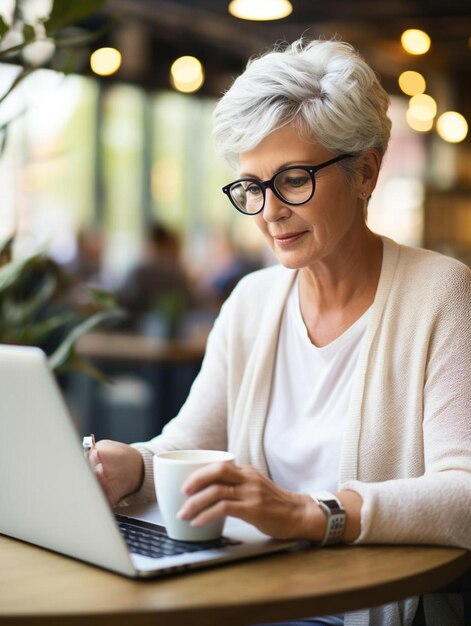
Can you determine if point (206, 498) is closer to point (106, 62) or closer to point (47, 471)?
point (47, 471)

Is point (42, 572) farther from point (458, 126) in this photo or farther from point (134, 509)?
point (458, 126)

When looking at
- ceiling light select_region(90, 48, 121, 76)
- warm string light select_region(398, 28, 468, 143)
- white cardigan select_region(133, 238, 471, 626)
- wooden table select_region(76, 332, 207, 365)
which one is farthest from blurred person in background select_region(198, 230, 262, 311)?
white cardigan select_region(133, 238, 471, 626)

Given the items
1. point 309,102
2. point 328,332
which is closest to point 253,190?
point 309,102

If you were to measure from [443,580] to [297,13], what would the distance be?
16.2 ft

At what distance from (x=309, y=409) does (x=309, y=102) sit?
1.82 feet

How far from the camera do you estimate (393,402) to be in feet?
5.35

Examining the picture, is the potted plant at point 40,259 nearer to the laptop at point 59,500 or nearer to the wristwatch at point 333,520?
the laptop at point 59,500

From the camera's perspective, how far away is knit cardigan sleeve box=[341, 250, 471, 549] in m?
1.53

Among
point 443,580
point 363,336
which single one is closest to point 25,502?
point 443,580

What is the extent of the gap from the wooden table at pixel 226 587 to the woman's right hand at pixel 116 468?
9.8 inches

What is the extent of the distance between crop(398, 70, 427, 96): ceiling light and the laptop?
6.33m

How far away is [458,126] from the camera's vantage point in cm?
768

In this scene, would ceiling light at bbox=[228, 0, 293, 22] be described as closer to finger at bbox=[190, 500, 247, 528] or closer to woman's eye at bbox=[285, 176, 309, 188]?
woman's eye at bbox=[285, 176, 309, 188]

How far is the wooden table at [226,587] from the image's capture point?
3.43ft
